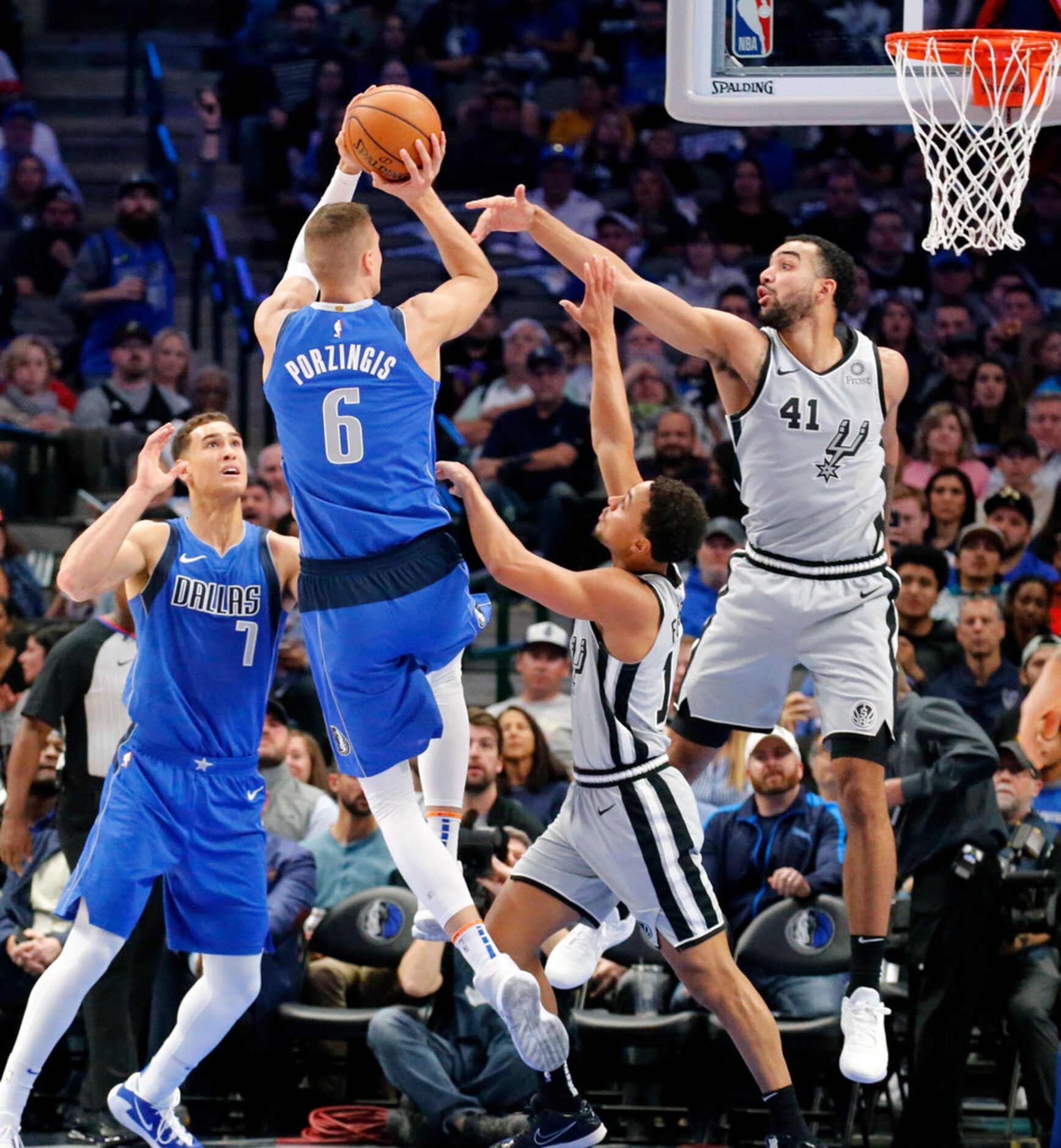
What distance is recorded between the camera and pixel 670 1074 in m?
8.48

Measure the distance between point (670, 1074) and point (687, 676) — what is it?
7.18ft

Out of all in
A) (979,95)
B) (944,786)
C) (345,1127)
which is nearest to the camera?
(979,95)

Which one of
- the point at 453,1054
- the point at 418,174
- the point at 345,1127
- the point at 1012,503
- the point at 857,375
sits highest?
the point at 418,174

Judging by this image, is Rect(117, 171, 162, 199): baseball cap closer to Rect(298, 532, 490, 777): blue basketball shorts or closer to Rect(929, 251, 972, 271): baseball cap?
Rect(929, 251, 972, 271): baseball cap

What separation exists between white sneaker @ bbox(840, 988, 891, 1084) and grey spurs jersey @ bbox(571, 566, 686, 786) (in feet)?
3.78

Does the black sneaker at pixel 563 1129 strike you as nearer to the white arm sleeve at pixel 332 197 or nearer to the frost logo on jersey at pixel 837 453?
the frost logo on jersey at pixel 837 453

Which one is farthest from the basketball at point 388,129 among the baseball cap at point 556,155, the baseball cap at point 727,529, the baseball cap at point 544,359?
the baseball cap at point 556,155

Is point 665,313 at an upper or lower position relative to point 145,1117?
upper

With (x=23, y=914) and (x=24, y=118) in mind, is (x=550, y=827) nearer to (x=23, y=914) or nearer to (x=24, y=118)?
(x=23, y=914)

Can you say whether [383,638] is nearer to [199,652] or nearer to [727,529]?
[199,652]

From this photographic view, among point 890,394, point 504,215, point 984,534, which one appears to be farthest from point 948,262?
point 504,215

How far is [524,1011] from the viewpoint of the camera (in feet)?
20.1

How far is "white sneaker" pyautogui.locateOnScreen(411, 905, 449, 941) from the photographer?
6945 millimetres

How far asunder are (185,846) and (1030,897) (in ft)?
12.4
